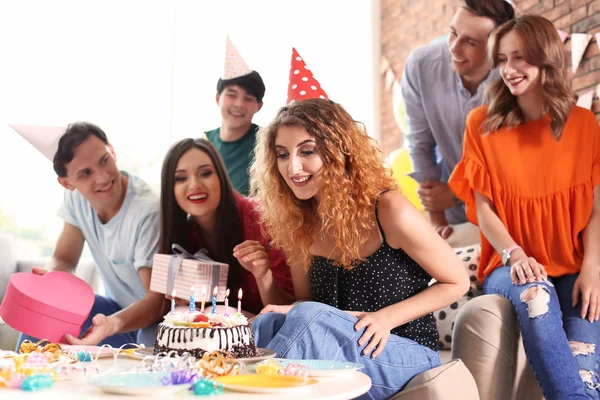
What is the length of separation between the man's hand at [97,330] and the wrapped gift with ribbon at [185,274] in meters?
0.19

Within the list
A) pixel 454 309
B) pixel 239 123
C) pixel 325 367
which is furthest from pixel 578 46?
pixel 325 367

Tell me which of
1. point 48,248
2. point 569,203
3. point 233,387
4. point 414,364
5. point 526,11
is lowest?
point 48,248

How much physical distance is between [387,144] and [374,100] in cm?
44

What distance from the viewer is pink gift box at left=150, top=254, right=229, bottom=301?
236 cm

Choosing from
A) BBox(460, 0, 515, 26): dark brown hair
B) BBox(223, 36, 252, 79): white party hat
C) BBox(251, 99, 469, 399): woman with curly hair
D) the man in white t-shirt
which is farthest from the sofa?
BBox(460, 0, 515, 26): dark brown hair

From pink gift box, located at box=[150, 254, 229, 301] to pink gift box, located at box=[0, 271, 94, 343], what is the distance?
10.9 inches

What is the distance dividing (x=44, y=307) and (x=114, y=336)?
24.9 inches

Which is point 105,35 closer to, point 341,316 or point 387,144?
point 387,144

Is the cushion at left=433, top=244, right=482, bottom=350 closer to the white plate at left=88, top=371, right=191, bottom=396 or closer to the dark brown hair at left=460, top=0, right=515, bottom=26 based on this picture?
the dark brown hair at left=460, top=0, right=515, bottom=26

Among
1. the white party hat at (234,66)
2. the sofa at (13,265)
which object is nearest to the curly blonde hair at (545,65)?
the white party hat at (234,66)

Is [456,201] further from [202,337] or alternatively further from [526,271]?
[202,337]

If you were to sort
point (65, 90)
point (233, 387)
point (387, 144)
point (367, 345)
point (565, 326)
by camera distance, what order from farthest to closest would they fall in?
point (387, 144) → point (65, 90) → point (565, 326) → point (367, 345) → point (233, 387)

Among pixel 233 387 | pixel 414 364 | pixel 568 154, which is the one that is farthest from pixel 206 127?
pixel 233 387

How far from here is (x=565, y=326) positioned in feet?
7.13
